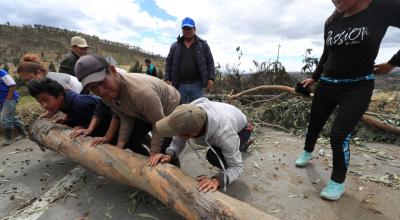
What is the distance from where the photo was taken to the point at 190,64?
5.32 m

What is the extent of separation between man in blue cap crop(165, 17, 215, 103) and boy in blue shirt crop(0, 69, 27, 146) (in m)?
2.47

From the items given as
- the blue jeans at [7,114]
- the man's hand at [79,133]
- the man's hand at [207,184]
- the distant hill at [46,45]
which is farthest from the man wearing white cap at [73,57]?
the distant hill at [46,45]

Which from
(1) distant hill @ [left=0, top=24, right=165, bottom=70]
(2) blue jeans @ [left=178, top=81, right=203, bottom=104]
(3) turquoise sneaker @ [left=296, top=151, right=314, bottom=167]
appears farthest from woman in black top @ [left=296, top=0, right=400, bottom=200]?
(1) distant hill @ [left=0, top=24, right=165, bottom=70]

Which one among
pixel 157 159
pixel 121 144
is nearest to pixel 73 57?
pixel 121 144

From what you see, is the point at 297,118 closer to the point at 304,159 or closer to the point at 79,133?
the point at 304,159

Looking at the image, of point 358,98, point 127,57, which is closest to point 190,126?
point 358,98

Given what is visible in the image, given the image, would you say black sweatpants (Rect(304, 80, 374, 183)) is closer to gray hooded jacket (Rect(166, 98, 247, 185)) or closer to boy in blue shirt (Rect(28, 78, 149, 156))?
gray hooded jacket (Rect(166, 98, 247, 185))

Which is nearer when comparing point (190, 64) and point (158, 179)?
point (158, 179)

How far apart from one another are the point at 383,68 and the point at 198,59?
2.77 meters

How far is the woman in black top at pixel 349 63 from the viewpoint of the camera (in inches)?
109

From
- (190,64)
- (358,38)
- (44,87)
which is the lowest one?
(44,87)

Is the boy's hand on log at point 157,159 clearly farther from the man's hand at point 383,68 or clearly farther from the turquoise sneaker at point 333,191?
the man's hand at point 383,68

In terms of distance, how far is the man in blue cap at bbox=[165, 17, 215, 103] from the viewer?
5309mm

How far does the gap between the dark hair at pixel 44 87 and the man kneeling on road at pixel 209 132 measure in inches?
56.7
